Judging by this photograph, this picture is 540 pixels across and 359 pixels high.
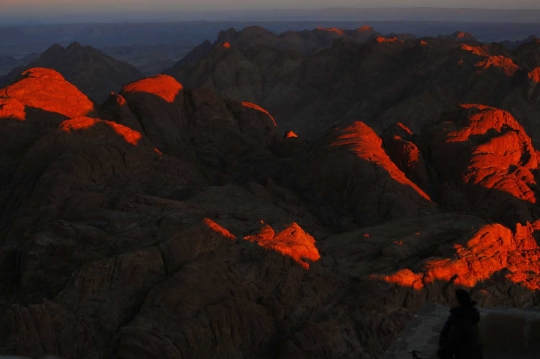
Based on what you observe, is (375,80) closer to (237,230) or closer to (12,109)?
(12,109)

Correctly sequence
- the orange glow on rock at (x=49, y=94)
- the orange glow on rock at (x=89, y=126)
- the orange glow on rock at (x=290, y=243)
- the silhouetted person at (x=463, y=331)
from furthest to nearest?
the orange glow on rock at (x=49, y=94) → the orange glow on rock at (x=89, y=126) → the orange glow on rock at (x=290, y=243) → the silhouetted person at (x=463, y=331)

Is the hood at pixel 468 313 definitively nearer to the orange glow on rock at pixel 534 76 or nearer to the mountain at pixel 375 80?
the mountain at pixel 375 80

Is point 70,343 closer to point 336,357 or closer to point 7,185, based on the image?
point 336,357

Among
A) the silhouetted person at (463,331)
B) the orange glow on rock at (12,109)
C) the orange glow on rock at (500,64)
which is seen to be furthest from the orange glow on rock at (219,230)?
the orange glow on rock at (500,64)

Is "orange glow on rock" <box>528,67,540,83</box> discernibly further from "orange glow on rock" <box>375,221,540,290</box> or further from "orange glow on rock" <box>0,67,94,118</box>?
A: "orange glow on rock" <box>375,221,540,290</box>

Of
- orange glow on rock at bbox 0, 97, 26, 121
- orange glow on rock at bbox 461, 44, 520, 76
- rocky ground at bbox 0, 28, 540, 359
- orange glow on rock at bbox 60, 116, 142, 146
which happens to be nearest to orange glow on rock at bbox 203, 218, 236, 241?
rocky ground at bbox 0, 28, 540, 359

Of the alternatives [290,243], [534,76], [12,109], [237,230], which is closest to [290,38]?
[534,76]
